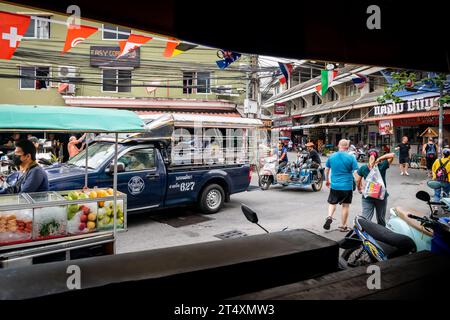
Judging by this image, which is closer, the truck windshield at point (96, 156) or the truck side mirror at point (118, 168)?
the truck side mirror at point (118, 168)

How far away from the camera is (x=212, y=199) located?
887cm

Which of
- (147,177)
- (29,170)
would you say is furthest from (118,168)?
(29,170)

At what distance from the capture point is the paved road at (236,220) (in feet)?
21.9

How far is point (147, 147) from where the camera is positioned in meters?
7.76

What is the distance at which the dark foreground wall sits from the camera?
1.93 m

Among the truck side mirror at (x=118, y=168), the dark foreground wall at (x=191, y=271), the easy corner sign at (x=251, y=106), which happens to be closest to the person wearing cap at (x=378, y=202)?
the dark foreground wall at (x=191, y=271)

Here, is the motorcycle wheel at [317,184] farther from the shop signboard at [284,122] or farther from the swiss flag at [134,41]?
the shop signboard at [284,122]

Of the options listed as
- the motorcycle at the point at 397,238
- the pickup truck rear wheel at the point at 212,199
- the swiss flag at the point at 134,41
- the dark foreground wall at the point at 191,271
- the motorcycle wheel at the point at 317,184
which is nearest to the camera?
the dark foreground wall at the point at 191,271

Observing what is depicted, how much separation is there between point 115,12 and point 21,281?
1997 millimetres

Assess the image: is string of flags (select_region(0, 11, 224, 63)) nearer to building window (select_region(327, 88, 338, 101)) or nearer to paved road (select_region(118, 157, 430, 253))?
paved road (select_region(118, 157, 430, 253))

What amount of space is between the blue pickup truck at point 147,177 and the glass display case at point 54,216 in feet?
5.59

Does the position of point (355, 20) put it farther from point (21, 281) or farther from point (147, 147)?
point (147, 147)

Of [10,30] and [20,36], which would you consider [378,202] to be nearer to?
[20,36]
